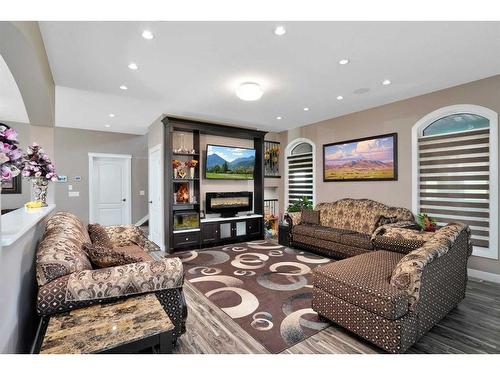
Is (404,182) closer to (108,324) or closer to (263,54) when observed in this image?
(263,54)

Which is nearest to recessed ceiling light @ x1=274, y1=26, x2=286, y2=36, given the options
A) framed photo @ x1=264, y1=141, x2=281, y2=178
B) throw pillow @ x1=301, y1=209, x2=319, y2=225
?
throw pillow @ x1=301, y1=209, x2=319, y2=225

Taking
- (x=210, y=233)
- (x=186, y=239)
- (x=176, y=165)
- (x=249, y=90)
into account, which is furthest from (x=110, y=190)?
(x=249, y=90)

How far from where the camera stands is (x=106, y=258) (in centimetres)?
188

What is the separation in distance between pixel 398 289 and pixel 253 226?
157 inches

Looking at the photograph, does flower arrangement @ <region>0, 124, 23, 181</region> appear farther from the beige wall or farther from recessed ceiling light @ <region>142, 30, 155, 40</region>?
the beige wall

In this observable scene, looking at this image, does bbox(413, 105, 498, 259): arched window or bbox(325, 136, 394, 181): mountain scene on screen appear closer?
bbox(413, 105, 498, 259): arched window

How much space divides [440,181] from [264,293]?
323cm

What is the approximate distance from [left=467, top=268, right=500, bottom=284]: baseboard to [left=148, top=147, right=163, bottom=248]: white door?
5191mm

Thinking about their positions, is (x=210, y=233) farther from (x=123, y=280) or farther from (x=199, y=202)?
(x=123, y=280)

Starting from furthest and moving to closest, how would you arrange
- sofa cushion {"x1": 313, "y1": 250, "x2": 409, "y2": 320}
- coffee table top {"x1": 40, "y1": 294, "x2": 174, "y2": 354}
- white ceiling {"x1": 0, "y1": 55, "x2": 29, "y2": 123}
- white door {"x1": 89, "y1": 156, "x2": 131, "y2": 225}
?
1. white door {"x1": 89, "y1": 156, "x2": 131, "y2": 225}
2. white ceiling {"x1": 0, "y1": 55, "x2": 29, "y2": 123}
3. sofa cushion {"x1": 313, "y1": 250, "x2": 409, "y2": 320}
4. coffee table top {"x1": 40, "y1": 294, "x2": 174, "y2": 354}

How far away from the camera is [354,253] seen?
3.88 metres

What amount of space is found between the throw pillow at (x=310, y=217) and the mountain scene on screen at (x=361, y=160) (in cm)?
87

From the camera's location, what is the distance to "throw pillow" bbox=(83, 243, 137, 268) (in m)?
1.87
